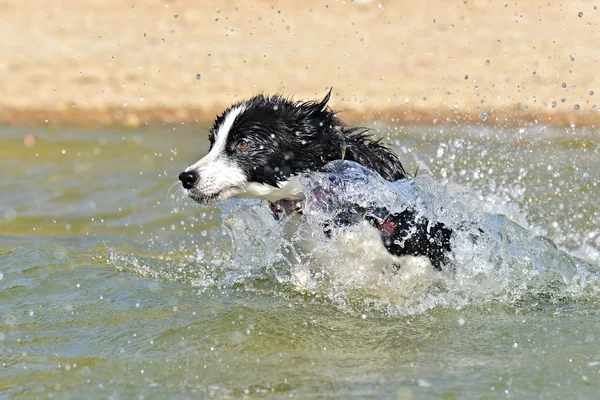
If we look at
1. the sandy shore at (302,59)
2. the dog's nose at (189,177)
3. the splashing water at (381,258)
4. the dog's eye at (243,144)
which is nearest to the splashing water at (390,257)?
the splashing water at (381,258)

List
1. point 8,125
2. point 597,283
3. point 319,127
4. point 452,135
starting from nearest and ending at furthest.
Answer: point 319,127 < point 597,283 < point 452,135 < point 8,125

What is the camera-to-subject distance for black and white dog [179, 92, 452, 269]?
5.39 m

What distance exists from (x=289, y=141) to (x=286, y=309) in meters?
1.00

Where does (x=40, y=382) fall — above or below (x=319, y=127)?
below

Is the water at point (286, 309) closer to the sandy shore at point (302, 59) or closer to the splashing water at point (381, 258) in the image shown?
the splashing water at point (381, 258)

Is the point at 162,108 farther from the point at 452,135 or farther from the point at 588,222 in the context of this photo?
the point at 588,222

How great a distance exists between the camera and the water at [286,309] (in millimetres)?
4574

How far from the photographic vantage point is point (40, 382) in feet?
15.4

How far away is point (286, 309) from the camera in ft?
18.5

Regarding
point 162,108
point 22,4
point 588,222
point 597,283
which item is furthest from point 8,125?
point 597,283

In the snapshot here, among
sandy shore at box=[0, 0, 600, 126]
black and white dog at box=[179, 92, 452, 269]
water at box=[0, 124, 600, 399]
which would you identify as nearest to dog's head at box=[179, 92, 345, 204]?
black and white dog at box=[179, 92, 452, 269]

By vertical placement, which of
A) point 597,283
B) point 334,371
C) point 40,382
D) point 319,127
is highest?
point 319,127

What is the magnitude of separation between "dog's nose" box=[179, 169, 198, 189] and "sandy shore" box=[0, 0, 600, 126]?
7.48m

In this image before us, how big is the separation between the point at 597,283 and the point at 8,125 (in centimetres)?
977
